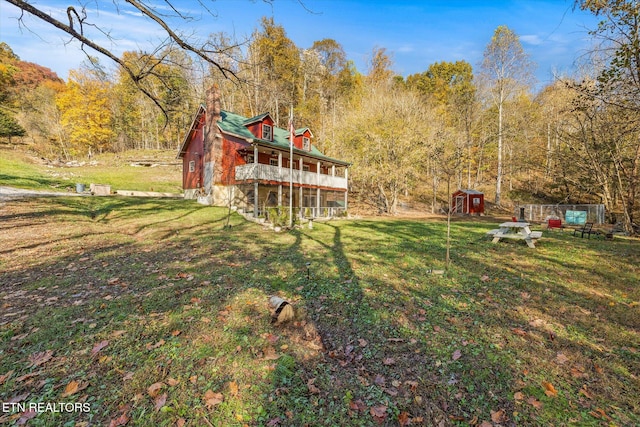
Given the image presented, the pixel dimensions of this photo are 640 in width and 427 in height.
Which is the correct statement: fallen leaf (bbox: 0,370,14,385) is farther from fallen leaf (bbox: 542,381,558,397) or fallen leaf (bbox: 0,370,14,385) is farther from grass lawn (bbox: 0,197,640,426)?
fallen leaf (bbox: 542,381,558,397)

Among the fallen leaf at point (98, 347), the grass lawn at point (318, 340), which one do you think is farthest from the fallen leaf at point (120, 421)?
the fallen leaf at point (98, 347)

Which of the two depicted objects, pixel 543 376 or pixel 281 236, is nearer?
pixel 543 376

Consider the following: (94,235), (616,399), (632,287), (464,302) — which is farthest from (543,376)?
(94,235)

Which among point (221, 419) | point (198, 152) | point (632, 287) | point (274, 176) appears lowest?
point (221, 419)

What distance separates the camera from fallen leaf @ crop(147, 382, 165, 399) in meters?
2.93

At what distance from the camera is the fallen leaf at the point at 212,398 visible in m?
2.84

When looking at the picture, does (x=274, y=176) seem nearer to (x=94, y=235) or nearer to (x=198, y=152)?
(x=198, y=152)

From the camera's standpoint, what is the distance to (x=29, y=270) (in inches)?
260

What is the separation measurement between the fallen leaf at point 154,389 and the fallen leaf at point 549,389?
176 inches

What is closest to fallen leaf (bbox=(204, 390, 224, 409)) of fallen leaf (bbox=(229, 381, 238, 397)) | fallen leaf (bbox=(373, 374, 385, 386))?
fallen leaf (bbox=(229, 381, 238, 397))

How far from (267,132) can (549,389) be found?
70.3 feet

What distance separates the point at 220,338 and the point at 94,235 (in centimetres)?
962

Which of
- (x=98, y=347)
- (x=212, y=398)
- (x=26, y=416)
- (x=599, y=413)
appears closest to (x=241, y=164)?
(x=98, y=347)

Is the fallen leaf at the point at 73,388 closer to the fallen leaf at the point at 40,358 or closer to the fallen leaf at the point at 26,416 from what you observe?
the fallen leaf at the point at 26,416
